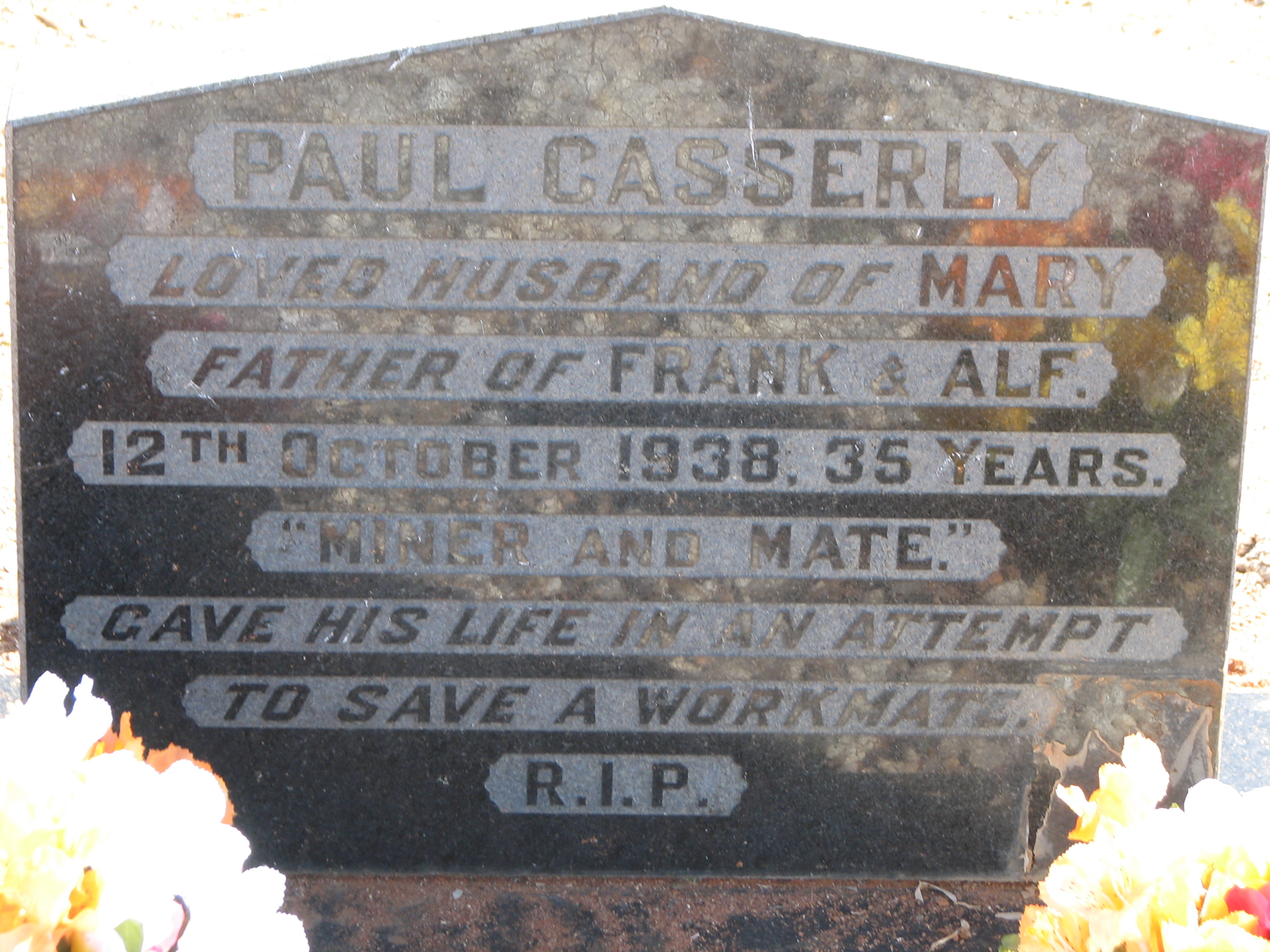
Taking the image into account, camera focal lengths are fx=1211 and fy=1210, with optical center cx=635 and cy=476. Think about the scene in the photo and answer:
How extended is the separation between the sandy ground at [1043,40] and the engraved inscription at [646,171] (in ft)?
0.54

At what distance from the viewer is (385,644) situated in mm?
2561

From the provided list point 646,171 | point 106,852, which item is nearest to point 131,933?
point 106,852

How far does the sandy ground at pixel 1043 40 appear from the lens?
2416mm

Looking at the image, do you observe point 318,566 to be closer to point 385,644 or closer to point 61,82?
point 385,644

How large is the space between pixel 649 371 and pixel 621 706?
724 millimetres

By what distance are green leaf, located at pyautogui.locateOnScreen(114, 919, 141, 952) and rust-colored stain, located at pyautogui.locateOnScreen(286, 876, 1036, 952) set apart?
1.41 metres

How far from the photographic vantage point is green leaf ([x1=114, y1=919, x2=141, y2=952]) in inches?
41.9

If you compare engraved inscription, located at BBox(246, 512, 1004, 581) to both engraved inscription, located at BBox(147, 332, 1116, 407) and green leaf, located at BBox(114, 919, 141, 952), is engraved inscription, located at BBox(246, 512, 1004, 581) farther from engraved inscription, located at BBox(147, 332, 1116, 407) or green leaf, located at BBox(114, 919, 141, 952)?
green leaf, located at BBox(114, 919, 141, 952)

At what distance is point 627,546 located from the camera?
100 inches

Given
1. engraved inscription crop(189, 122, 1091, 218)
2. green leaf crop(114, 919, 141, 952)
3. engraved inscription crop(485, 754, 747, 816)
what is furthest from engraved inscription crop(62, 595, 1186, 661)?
green leaf crop(114, 919, 141, 952)

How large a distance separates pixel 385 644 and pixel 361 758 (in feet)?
0.85

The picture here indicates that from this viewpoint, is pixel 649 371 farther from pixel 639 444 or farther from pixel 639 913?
pixel 639 913

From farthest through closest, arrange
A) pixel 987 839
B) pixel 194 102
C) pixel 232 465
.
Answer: pixel 987 839 < pixel 232 465 < pixel 194 102

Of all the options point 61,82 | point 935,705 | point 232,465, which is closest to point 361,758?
point 232,465
